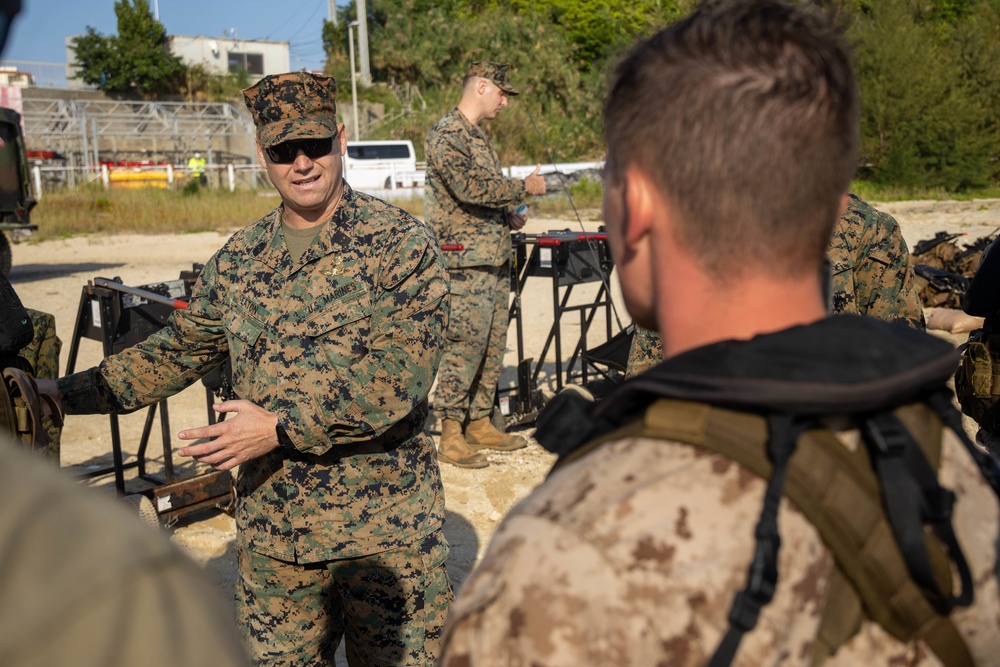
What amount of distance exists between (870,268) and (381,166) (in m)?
23.9

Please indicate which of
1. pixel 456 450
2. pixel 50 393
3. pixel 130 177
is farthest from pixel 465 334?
pixel 130 177

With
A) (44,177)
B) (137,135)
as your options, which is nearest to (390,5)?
(137,135)

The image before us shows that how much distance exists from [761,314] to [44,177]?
30246mm

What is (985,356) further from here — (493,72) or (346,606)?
(493,72)

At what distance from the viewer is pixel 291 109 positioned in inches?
115

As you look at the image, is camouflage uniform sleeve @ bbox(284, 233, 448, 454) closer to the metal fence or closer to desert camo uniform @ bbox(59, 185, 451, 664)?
desert camo uniform @ bbox(59, 185, 451, 664)

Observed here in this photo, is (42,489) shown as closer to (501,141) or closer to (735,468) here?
(735,468)

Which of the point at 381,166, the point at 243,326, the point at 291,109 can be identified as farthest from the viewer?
the point at 381,166

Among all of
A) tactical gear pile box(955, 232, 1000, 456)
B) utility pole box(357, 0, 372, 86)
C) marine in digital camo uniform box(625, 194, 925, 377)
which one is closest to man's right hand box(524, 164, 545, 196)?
marine in digital camo uniform box(625, 194, 925, 377)

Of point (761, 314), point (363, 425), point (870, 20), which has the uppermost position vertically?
point (870, 20)

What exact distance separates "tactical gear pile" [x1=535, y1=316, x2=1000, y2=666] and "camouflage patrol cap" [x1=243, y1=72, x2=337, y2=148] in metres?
2.05

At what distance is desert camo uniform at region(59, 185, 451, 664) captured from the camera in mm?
2736

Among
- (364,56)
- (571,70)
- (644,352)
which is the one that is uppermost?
(364,56)

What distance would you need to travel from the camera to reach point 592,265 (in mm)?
7148
